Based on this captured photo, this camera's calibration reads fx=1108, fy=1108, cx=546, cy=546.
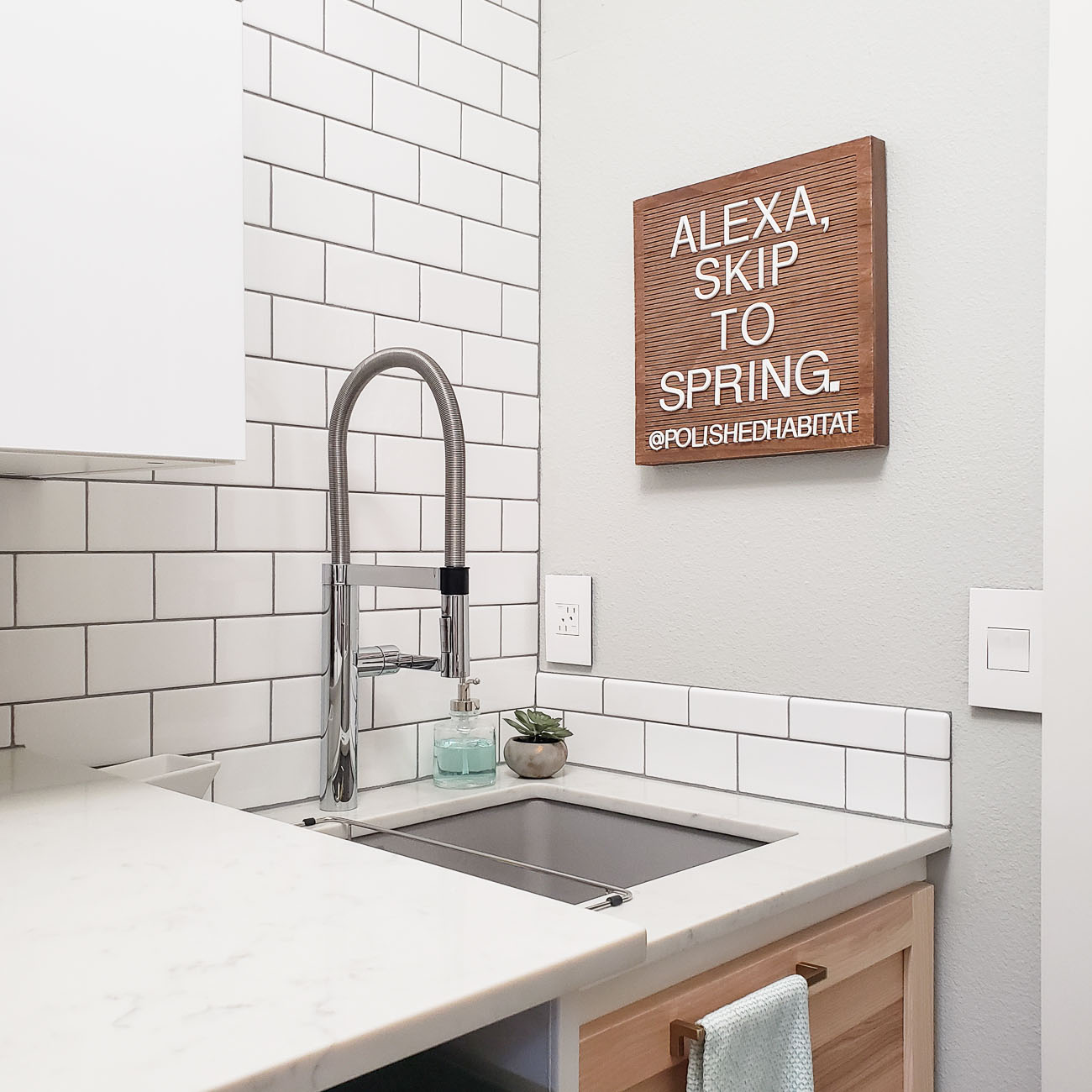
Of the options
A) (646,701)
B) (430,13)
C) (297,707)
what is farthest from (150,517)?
(430,13)

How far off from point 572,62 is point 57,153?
3.40 ft

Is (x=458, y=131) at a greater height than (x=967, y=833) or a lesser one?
greater

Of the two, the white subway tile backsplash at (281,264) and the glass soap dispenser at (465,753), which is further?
the glass soap dispenser at (465,753)

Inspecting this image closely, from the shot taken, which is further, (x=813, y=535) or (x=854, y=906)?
(x=813, y=535)

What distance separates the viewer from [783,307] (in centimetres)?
149

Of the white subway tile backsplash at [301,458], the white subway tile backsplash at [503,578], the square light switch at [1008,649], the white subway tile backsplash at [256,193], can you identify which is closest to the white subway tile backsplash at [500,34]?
the white subway tile backsplash at [256,193]

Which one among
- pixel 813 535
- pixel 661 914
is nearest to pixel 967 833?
pixel 813 535

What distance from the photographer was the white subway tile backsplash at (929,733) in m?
1.36

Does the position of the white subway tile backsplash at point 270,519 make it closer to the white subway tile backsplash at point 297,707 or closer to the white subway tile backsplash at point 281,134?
the white subway tile backsplash at point 297,707

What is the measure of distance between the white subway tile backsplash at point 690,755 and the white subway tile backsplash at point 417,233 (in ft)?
2.54

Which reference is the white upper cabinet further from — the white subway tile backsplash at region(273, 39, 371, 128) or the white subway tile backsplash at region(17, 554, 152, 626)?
the white subway tile backsplash at region(273, 39, 371, 128)

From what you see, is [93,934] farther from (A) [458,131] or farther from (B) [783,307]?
(A) [458,131]

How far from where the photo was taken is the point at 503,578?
1769 millimetres

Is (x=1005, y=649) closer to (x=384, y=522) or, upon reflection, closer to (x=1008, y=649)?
(x=1008, y=649)
